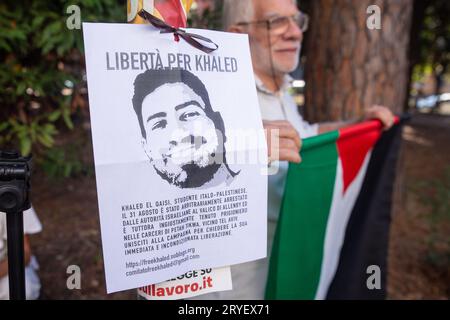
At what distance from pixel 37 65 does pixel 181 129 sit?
60.5 inches

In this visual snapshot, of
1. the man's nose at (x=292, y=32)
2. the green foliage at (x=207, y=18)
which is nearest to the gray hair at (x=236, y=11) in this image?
the man's nose at (x=292, y=32)

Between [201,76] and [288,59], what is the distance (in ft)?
2.32

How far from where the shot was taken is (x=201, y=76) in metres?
1.05

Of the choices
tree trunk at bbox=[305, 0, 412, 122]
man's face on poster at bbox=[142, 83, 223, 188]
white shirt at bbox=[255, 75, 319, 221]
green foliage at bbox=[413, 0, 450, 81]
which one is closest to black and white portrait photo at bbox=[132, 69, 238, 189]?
man's face on poster at bbox=[142, 83, 223, 188]

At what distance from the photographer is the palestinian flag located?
1.65m

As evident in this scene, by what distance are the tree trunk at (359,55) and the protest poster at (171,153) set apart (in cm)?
186

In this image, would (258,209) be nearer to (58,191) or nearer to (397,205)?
(397,205)

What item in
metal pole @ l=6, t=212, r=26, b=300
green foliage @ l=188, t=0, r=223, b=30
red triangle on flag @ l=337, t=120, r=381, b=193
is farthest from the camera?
green foliage @ l=188, t=0, r=223, b=30

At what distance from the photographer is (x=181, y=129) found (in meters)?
1.00

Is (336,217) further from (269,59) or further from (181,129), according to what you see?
(181,129)

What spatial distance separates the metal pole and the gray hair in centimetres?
113

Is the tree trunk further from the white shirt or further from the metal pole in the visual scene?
the metal pole

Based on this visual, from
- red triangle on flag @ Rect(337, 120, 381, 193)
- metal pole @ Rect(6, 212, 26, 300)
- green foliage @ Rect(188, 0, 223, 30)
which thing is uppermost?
Result: green foliage @ Rect(188, 0, 223, 30)

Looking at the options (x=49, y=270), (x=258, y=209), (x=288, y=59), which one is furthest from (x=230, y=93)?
(x=49, y=270)
